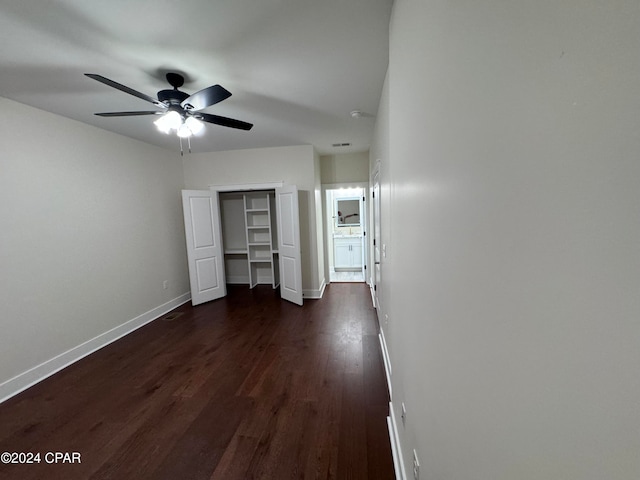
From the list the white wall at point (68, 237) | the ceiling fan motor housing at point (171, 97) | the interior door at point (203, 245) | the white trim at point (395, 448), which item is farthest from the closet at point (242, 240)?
the white trim at point (395, 448)

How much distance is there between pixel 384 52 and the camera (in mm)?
1854

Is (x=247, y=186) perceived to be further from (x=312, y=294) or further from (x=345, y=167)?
(x=312, y=294)

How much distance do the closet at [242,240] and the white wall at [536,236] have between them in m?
3.49

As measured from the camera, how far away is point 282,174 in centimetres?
439

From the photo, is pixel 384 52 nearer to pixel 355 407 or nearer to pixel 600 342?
pixel 600 342

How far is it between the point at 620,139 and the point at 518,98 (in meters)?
0.21

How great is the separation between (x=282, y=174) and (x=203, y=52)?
261cm

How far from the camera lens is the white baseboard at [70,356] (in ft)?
7.53

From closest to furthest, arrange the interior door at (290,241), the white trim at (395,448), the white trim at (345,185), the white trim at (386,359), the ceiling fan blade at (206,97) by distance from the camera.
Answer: the white trim at (395,448), the ceiling fan blade at (206,97), the white trim at (386,359), the interior door at (290,241), the white trim at (345,185)

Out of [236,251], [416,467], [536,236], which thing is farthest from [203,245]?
[536,236]

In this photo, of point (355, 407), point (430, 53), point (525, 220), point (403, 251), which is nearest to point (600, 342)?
point (525, 220)

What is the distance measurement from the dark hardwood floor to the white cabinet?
287cm

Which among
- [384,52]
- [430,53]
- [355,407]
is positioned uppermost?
[384,52]

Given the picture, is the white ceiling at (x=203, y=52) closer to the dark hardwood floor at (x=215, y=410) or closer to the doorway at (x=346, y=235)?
the dark hardwood floor at (x=215, y=410)
